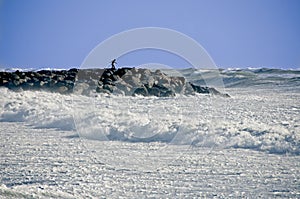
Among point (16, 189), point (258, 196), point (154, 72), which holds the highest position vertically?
point (154, 72)

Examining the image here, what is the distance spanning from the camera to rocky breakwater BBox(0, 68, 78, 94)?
1973cm

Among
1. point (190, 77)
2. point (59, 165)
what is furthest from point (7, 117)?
point (190, 77)

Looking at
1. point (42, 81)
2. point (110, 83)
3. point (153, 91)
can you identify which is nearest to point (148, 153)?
point (153, 91)

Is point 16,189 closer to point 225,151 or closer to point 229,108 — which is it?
point 225,151

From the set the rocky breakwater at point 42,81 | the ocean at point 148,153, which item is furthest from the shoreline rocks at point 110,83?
the ocean at point 148,153

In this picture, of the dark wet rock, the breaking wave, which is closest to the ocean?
the breaking wave

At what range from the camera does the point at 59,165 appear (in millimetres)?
6434

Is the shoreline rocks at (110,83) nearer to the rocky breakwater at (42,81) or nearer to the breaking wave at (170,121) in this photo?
the rocky breakwater at (42,81)

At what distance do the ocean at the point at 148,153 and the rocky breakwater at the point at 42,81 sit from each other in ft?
20.0

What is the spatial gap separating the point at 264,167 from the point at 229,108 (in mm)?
7542

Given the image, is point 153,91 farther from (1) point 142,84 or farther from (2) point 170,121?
(2) point 170,121

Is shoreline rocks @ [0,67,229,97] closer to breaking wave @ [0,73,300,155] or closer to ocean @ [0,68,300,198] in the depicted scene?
breaking wave @ [0,73,300,155]

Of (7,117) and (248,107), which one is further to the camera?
(248,107)

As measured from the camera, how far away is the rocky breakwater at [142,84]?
18.3 meters
